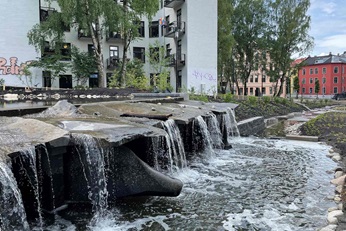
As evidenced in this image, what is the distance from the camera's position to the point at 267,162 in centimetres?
907

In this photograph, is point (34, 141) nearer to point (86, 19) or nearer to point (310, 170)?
point (310, 170)

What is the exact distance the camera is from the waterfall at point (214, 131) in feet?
35.3

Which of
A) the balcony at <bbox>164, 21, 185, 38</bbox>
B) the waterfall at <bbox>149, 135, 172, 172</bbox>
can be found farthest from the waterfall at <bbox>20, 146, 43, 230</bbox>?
the balcony at <bbox>164, 21, 185, 38</bbox>

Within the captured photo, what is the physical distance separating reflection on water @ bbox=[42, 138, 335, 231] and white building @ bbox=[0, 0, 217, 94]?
59.7 feet

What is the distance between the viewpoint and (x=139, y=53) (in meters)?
35.9

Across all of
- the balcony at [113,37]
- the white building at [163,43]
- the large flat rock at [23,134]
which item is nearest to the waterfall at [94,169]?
the large flat rock at [23,134]

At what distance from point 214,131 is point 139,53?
26.7 meters

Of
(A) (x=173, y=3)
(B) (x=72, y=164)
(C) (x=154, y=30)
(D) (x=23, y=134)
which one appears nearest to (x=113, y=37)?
(C) (x=154, y=30)

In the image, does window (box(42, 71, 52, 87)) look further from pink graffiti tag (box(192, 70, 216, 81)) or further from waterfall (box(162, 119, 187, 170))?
waterfall (box(162, 119, 187, 170))

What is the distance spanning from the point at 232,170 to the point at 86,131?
4.40m

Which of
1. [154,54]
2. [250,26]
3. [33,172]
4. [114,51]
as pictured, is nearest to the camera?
[33,172]

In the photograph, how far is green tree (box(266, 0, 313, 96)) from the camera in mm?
35438

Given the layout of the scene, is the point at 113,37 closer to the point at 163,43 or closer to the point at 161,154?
the point at 163,43

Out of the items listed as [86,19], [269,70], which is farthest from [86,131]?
[269,70]
